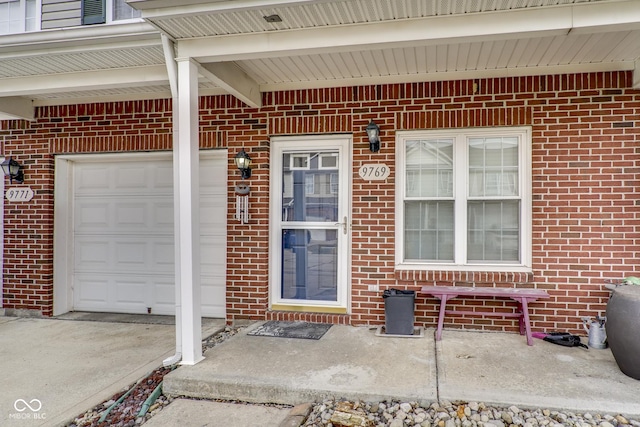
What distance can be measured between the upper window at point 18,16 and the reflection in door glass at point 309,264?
12.4 ft


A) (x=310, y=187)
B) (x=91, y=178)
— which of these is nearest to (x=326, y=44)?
(x=310, y=187)

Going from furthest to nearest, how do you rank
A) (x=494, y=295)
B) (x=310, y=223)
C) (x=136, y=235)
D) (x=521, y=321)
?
(x=136, y=235) < (x=310, y=223) < (x=521, y=321) < (x=494, y=295)

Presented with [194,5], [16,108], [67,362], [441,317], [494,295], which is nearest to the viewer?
[194,5]

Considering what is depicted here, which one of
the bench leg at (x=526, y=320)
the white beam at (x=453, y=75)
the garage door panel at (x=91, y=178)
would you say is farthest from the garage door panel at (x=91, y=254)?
the bench leg at (x=526, y=320)

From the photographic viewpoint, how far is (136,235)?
17.1ft

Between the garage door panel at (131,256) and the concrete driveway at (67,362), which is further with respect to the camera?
the garage door panel at (131,256)

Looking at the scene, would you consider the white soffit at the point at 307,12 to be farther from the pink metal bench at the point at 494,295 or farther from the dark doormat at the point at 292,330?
the dark doormat at the point at 292,330

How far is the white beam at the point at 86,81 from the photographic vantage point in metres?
3.96

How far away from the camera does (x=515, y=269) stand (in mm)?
4121

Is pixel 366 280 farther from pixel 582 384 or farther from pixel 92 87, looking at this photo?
pixel 92 87

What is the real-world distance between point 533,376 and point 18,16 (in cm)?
639

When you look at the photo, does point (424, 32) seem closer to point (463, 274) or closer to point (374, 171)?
point (374, 171)

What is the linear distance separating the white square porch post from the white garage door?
1.54 meters

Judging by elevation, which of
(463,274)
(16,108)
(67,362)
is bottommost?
(67,362)
